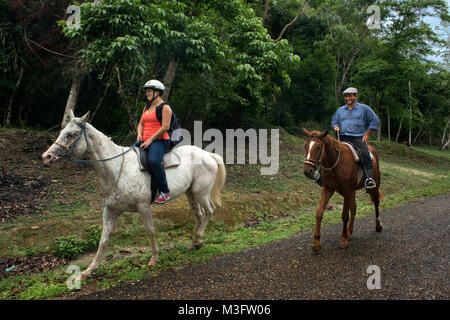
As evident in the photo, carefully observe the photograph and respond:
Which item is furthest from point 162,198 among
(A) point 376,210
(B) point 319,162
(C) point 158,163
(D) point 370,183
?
(A) point 376,210

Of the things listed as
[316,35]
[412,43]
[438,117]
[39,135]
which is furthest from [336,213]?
[438,117]

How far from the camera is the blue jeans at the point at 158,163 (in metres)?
5.05

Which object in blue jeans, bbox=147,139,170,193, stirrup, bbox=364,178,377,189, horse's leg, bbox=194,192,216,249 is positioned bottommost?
horse's leg, bbox=194,192,216,249

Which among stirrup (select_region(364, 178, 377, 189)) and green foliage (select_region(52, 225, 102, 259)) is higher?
stirrup (select_region(364, 178, 377, 189))

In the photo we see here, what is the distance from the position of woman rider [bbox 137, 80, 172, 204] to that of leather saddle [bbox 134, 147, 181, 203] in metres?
0.07

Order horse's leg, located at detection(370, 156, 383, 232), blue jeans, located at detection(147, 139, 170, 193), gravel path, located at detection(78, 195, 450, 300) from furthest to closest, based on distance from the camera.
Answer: horse's leg, located at detection(370, 156, 383, 232), blue jeans, located at detection(147, 139, 170, 193), gravel path, located at detection(78, 195, 450, 300)

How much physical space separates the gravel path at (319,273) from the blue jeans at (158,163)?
1402 millimetres

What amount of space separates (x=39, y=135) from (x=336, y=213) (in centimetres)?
1081

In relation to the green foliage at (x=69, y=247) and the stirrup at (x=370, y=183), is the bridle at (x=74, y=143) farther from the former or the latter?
the stirrup at (x=370, y=183)

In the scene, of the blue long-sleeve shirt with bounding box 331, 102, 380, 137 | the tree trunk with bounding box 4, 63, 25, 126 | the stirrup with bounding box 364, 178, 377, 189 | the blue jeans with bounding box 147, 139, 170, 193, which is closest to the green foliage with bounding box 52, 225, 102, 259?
the blue jeans with bounding box 147, 139, 170, 193

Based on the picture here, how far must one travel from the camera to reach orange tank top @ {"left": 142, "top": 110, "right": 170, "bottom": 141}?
529 cm

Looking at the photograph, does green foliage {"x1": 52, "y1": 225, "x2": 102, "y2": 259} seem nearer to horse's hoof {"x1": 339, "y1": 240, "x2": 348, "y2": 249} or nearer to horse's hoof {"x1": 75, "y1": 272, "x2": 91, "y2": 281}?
horse's hoof {"x1": 75, "y1": 272, "x2": 91, "y2": 281}

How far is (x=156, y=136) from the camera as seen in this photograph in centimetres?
517
